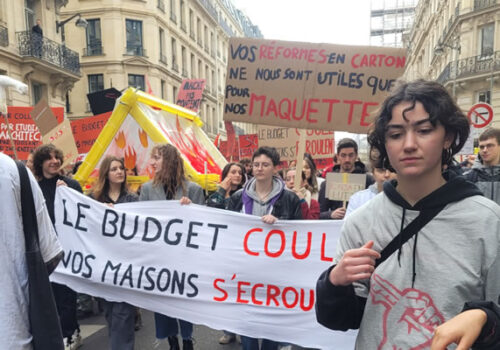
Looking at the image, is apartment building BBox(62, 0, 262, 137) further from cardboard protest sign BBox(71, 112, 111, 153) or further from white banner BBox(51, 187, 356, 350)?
white banner BBox(51, 187, 356, 350)

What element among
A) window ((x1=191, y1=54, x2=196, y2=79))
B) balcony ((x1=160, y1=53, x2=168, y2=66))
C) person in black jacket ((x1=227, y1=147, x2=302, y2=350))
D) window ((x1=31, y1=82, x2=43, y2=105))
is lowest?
person in black jacket ((x1=227, y1=147, x2=302, y2=350))

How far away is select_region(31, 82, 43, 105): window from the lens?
18.7 meters

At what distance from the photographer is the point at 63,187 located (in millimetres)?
3701

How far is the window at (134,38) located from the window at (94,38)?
2.20 m

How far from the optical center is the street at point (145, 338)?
12.2 feet

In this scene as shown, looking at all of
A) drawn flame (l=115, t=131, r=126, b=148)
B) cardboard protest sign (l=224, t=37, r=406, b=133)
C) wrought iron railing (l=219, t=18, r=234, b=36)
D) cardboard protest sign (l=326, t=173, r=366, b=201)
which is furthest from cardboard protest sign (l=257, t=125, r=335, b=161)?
wrought iron railing (l=219, t=18, r=234, b=36)

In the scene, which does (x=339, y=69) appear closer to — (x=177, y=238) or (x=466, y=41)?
(x=177, y=238)

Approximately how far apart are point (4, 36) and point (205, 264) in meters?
18.0

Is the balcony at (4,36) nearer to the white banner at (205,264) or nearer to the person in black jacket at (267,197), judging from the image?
the white banner at (205,264)

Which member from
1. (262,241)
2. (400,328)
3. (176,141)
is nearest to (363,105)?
(262,241)

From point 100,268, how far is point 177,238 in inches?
33.1

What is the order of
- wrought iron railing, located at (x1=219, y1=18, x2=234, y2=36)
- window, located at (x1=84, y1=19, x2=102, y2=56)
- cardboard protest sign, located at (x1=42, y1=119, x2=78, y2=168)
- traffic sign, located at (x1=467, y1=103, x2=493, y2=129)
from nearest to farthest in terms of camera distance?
1. cardboard protest sign, located at (x1=42, y1=119, x2=78, y2=168)
2. traffic sign, located at (x1=467, y1=103, x2=493, y2=129)
3. window, located at (x1=84, y1=19, x2=102, y2=56)
4. wrought iron railing, located at (x1=219, y1=18, x2=234, y2=36)

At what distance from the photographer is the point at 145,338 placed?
3.91 meters

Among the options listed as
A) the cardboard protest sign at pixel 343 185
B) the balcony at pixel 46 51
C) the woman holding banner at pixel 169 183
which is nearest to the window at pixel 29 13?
the balcony at pixel 46 51
